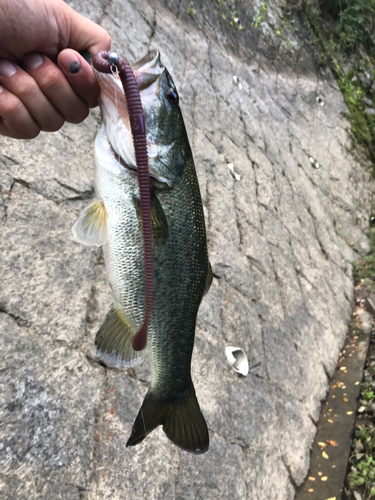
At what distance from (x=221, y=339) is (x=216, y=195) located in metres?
1.54

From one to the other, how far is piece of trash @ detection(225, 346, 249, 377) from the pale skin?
7.18ft

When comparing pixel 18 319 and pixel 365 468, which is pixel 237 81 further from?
pixel 365 468

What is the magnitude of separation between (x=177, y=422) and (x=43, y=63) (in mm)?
1343

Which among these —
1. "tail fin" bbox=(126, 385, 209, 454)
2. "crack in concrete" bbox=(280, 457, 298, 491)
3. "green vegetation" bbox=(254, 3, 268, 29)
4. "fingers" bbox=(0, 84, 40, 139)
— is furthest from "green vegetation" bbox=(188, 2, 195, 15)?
"crack in concrete" bbox=(280, 457, 298, 491)

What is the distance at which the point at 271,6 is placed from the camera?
6719 millimetres

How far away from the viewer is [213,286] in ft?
10.5

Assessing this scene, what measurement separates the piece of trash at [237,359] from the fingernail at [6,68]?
2387 millimetres

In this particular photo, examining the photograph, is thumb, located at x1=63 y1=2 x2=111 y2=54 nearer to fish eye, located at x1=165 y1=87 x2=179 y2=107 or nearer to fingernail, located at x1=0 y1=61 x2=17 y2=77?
fingernail, located at x1=0 y1=61 x2=17 y2=77

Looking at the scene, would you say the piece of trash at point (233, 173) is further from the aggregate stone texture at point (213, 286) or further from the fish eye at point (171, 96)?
the fish eye at point (171, 96)

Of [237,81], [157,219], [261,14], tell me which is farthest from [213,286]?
[261,14]

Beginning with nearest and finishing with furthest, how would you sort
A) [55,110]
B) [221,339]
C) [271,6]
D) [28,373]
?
[55,110] < [28,373] < [221,339] < [271,6]

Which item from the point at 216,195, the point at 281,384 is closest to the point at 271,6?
the point at 216,195

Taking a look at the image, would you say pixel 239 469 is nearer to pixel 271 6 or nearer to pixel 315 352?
pixel 315 352

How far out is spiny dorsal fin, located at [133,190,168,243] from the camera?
118 cm
